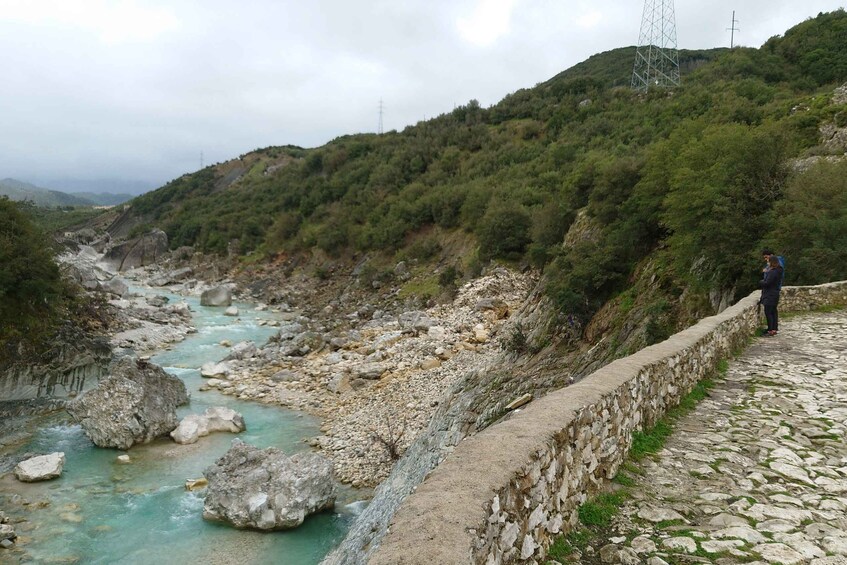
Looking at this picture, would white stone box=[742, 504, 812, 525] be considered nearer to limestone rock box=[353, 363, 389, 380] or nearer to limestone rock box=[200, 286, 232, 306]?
limestone rock box=[353, 363, 389, 380]

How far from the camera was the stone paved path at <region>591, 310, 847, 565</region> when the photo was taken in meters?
3.38

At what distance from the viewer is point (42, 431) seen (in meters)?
14.6

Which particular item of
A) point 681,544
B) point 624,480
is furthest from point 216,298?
point 681,544

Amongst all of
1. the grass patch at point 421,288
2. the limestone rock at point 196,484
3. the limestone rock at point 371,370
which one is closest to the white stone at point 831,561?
the limestone rock at point 196,484

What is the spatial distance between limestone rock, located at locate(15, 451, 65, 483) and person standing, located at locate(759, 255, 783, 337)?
16.0 m

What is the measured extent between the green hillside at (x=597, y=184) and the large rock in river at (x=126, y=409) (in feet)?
39.3

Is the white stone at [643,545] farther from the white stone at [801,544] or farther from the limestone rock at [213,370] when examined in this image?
the limestone rock at [213,370]

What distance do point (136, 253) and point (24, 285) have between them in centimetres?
5045

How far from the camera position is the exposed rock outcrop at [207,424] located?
14352mm

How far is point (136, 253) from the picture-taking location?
207 feet

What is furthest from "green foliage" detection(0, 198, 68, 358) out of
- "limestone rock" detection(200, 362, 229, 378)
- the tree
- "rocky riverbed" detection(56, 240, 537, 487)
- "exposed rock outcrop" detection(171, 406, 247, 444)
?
"exposed rock outcrop" detection(171, 406, 247, 444)

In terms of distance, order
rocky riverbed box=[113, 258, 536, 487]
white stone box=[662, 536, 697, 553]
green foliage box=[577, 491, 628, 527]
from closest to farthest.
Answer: white stone box=[662, 536, 697, 553], green foliage box=[577, 491, 628, 527], rocky riverbed box=[113, 258, 536, 487]

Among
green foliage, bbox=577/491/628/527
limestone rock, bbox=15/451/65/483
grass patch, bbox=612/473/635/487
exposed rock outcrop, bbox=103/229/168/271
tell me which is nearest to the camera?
green foliage, bbox=577/491/628/527

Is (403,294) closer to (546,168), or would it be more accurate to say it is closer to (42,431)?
(546,168)
